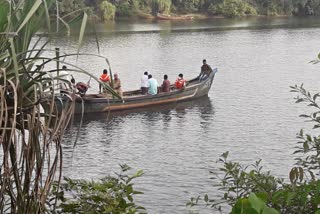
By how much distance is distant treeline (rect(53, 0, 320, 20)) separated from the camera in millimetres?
69150

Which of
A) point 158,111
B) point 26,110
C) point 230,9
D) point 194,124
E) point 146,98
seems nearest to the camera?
point 26,110

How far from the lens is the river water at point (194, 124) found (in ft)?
44.7

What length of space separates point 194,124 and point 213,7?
185 feet

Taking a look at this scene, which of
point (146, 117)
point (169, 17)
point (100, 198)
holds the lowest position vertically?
point (146, 117)

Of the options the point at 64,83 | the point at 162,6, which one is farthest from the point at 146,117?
the point at 162,6

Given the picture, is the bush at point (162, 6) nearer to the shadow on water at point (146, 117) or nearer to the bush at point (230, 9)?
the bush at point (230, 9)

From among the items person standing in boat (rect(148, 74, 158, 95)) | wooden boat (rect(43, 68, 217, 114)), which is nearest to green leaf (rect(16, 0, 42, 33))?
wooden boat (rect(43, 68, 217, 114))

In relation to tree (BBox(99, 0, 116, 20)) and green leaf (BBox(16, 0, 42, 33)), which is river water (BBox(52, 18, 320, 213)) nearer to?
green leaf (BBox(16, 0, 42, 33))

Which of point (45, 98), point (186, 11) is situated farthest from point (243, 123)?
point (186, 11)

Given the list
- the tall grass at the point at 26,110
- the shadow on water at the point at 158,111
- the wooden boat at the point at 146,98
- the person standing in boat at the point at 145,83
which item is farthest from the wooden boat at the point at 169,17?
the tall grass at the point at 26,110

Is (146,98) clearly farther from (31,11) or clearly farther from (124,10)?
(124,10)

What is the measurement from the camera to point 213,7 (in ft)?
242

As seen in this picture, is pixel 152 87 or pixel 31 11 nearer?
pixel 31 11

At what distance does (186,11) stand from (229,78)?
44993 millimetres
